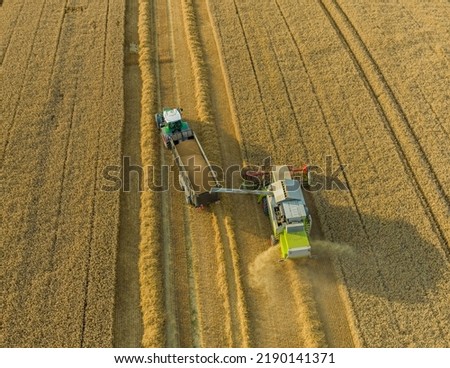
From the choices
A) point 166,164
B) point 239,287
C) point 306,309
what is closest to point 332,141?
point 166,164

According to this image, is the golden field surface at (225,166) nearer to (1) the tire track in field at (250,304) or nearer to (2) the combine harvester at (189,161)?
(1) the tire track in field at (250,304)

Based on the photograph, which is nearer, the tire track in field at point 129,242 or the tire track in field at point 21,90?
the tire track in field at point 129,242

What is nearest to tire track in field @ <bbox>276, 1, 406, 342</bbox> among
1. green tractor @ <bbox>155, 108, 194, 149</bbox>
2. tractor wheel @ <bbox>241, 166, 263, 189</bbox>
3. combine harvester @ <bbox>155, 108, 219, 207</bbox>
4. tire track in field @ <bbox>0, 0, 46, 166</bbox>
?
tractor wheel @ <bbox>241, 166, 263, 189</bbox>

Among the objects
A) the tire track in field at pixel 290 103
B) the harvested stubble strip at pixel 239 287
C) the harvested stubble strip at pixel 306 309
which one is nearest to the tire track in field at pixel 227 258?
the harvested stubble strip at pixel 239 287

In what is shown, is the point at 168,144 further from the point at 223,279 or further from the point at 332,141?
the point at 332,141

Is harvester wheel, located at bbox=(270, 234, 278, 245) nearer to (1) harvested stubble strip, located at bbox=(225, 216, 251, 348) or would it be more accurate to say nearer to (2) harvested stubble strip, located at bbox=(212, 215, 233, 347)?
(1) harvested stubble strip, located at bbox=(225, 216, 251, 348)

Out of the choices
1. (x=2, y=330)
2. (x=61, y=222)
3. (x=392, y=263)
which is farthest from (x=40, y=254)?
(x=392, y=263)

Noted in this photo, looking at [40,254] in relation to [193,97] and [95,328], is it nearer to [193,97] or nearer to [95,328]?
[95,328]
